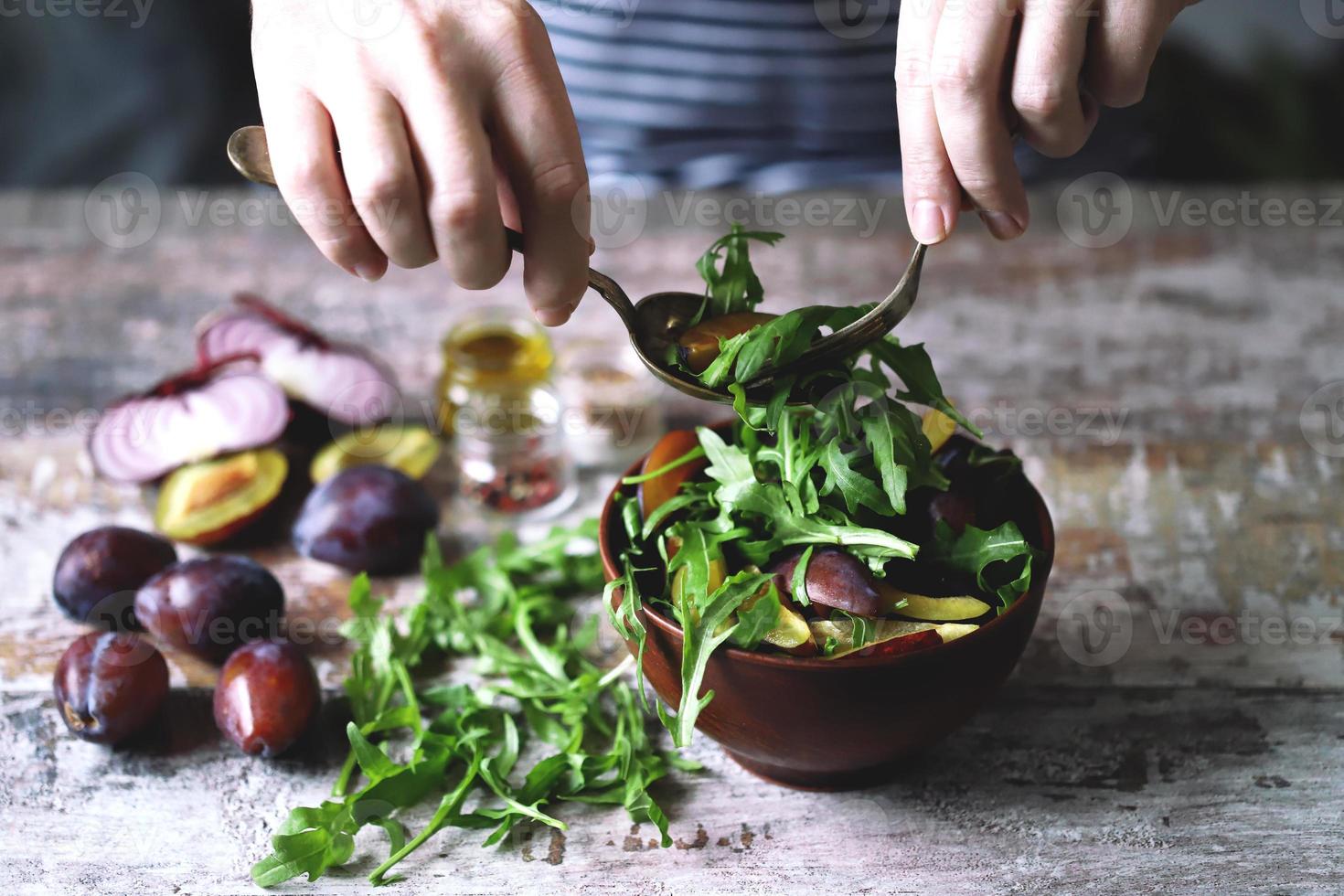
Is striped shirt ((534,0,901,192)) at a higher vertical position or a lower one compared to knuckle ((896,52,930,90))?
higher

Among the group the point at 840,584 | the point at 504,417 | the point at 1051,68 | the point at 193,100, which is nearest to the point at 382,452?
the point at 504,417

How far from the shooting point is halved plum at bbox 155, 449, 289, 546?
1.04 meters

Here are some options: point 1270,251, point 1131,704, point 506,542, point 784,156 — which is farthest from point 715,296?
point 1270,251

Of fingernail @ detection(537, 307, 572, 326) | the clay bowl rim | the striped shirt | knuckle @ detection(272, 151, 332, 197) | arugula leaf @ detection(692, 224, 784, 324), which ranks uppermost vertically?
the striped shirt

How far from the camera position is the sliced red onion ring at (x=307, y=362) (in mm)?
1158

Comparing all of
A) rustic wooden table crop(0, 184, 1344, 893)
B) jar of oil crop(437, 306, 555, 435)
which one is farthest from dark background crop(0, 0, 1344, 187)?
jar of oil crop(437, 306, 555, 435)

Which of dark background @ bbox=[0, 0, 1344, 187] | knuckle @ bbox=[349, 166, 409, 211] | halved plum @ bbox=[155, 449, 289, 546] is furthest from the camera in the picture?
dark background @ bbox=[0, 0, 1344, 187]

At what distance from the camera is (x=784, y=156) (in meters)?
1.56

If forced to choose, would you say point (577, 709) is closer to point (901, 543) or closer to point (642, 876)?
point (642, 876)

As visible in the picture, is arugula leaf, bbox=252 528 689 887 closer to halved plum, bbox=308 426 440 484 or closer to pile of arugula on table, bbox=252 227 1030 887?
pile of arugula on table, bbox=252 227 1030 887

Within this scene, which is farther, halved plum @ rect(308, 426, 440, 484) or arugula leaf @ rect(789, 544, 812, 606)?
halved plum @ rect(308, 426, 440, 484)

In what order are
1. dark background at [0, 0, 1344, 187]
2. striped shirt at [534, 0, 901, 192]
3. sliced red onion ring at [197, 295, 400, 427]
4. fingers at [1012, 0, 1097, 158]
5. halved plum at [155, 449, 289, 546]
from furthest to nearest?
dark background at [0, 0, 1344, 187], striped shirt at [534, 0, 901, 192], sliced red onion ring at [197, 295, 400, 427], halved plum at [155, 449, 289, 546], fingers at [1012, 0, 1097, 158]

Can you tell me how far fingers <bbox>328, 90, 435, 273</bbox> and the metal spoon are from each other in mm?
75

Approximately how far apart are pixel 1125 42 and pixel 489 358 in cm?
66
